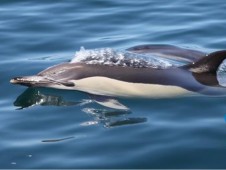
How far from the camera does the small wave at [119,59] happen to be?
29.8ft

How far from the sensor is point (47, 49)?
11.5m

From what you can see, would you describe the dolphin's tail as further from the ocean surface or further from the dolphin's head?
the dolphin's head

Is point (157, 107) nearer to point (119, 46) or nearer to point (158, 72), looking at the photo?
point (158, 72)

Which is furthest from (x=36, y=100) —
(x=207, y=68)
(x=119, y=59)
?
(x=207, y=68)

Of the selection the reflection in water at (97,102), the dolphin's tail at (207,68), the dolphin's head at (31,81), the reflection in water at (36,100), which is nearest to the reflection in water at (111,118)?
the reflection in water at (97,102)

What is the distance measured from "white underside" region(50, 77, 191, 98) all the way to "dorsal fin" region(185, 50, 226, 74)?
0.52 meters

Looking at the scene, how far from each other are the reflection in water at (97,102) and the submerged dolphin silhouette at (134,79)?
0.17 m

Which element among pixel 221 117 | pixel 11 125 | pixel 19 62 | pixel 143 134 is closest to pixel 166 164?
pixel 143 134

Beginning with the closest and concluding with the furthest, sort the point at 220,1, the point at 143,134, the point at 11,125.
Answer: the point at 143,134 → the point at 11,125 → the point at 220,1

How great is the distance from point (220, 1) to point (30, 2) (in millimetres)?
4571

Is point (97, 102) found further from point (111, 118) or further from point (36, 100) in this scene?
point (36, 100)

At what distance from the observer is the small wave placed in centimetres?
907

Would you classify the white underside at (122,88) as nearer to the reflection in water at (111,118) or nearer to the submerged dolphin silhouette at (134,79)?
the submerged dolphin silhouette at (134,79)

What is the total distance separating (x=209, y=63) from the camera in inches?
348
